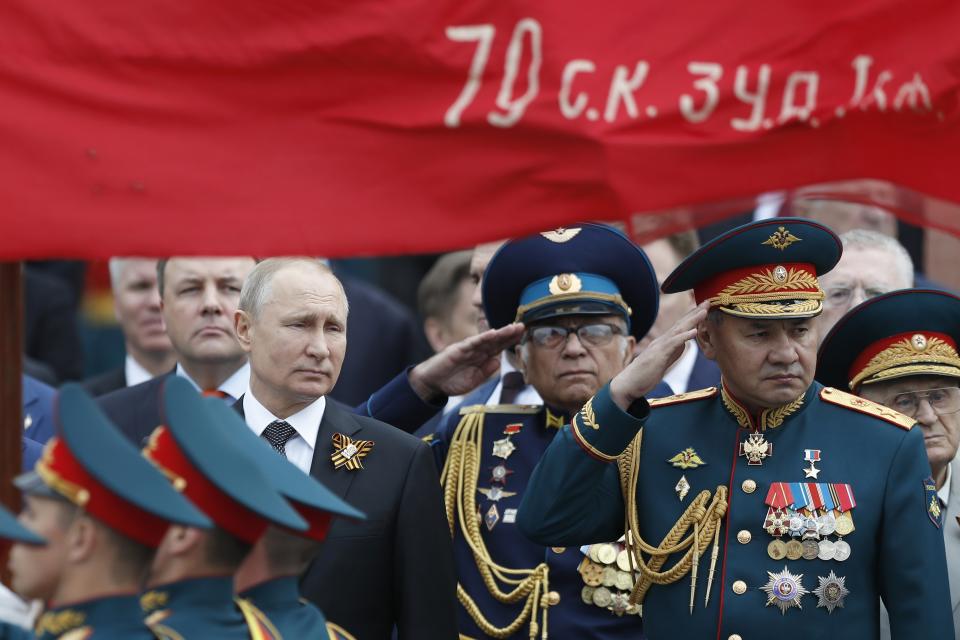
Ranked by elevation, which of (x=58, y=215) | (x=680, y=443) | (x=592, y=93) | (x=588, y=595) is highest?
(x=592, y=93)

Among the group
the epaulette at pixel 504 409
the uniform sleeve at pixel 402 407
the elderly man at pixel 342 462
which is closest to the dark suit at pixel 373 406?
the uniform sleeve at pixel 402 407

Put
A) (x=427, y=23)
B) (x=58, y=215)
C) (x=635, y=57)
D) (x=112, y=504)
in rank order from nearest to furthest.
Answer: (x=112, y=504) < (x=58, y=215) < (x=427, y=23) < (x=635, y=57)

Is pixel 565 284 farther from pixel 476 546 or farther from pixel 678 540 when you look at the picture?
pixel 678 540

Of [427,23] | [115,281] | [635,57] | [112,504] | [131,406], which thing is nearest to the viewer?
[112,504]

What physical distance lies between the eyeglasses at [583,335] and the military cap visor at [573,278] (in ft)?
0.17

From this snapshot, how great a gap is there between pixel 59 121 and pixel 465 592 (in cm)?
247

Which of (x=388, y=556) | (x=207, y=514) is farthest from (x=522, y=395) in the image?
(x=207, y=514)

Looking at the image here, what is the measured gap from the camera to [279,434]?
5965 mm

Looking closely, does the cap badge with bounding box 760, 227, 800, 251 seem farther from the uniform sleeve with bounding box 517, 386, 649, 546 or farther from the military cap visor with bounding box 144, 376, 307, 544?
the military cap visor with bounding box 144, 376, 307, 544

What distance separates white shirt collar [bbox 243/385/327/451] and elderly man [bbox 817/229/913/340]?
2.38m

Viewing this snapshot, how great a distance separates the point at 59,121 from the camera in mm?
4465

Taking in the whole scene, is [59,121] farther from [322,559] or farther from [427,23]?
[322,559]

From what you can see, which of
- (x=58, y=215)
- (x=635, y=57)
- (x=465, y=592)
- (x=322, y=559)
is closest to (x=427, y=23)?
(x=635, y=57)

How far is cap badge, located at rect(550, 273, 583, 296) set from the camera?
20.6ft
